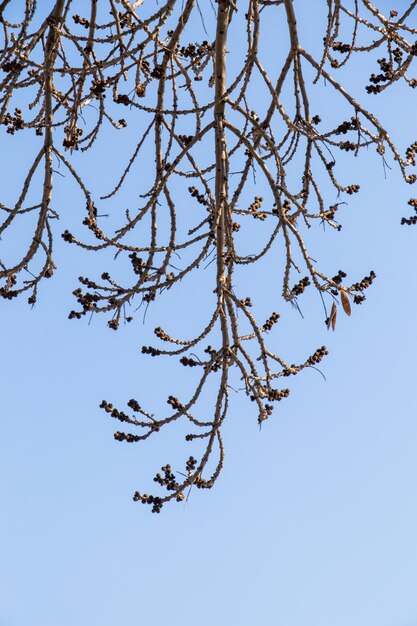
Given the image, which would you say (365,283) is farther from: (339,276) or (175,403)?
(175,403)

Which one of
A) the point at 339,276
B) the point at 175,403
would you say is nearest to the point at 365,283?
the point at 339,276

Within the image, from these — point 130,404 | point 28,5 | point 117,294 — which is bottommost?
point 130,404

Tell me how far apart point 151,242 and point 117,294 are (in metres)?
0.48

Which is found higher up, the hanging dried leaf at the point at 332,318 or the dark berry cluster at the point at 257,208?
the dark berry cluster at the point at 257,208

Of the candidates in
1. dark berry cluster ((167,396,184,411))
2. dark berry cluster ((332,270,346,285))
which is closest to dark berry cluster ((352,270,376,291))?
dark berry cluster ((332,270,346,285))

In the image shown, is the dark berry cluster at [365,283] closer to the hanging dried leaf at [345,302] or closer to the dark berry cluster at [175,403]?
the hanging dried leaf at [345,302]

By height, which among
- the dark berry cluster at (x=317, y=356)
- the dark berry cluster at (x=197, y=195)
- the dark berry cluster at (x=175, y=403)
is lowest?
the dark berry cluster at (x=175, y=403)

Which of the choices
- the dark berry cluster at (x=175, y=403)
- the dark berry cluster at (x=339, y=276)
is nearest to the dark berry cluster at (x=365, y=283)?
the dark berry cluster at (x=339, y=276)

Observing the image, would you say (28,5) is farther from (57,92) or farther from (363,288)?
(363,288)

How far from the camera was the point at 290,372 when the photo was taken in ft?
14.5

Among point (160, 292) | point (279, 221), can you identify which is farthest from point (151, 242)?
point (279, 221)

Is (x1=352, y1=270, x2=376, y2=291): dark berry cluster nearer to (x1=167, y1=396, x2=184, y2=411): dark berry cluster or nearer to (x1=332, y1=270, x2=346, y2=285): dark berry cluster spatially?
(x1=332, y1=270, x2=346, y2=285): dark berry cluster

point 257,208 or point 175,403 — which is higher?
point 257,208

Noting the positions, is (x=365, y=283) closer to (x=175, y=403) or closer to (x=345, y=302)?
(x=345, y=302)
